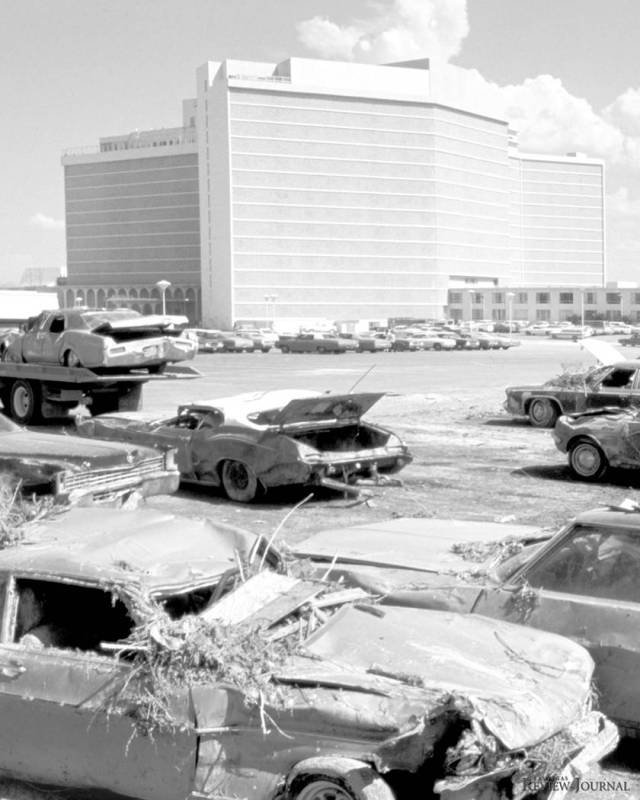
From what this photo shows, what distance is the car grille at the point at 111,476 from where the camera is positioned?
1023 cm

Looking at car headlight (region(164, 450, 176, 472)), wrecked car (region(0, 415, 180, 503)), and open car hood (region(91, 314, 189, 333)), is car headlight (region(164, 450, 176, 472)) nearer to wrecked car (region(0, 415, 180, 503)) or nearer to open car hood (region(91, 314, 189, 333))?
wrecked car (region(0, 415, 180, 503))

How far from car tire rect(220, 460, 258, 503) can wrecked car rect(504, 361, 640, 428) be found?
740cm

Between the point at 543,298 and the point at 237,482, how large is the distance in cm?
14381

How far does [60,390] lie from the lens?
836 inches

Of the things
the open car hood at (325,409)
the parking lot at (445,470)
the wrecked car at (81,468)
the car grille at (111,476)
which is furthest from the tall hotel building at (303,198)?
the car grille at (111,476)

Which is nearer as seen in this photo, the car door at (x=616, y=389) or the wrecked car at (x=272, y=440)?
the wrecked car at (x=272, y=440)

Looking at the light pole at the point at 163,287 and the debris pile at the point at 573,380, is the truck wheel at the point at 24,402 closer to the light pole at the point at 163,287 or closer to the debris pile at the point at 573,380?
the debris pile at the point at 573,380

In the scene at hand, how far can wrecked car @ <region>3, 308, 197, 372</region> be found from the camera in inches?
810

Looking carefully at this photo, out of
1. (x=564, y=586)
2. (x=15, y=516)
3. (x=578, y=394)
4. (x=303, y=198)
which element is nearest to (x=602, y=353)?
(x=578, y=394)

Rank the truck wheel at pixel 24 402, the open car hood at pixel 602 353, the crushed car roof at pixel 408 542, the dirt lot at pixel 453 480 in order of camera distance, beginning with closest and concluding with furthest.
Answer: the crushed car roof at pixel 408 542
the dirt lot at pixel 453 480
the open car hood at pixel 602 353
the truck wheel at pixel 24 402

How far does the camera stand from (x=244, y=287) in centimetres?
14300

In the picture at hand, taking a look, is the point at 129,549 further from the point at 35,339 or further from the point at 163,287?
the point at 163,287

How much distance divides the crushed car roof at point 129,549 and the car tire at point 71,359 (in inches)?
571

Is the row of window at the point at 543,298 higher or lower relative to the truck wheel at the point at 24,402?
higher
